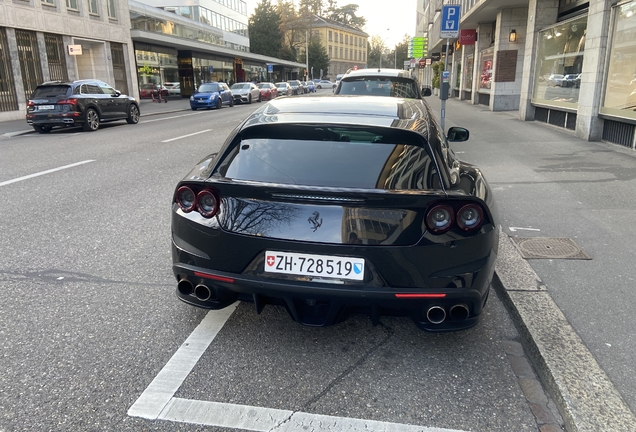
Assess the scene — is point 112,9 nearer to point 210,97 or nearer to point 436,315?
point 210,97

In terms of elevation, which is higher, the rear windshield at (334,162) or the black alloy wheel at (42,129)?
the rear windshield at (334,162)

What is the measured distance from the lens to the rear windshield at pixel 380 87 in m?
9.28

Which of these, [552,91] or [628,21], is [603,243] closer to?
[628,21]

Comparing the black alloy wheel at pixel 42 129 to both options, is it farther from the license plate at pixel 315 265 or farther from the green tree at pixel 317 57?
the green tree at pixel 317 57

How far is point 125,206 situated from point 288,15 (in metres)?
96.1

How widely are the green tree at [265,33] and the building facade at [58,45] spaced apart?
53234 mm

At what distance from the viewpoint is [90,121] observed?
54.4ft

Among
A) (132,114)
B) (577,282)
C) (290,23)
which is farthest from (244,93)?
(290,23)

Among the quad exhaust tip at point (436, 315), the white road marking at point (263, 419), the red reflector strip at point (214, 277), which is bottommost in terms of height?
the white road marking at point (263, 419)

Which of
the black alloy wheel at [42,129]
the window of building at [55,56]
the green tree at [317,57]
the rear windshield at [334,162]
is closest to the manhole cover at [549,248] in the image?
the rear windshield at [334,162]

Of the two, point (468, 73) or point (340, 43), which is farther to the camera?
point (340, 43)

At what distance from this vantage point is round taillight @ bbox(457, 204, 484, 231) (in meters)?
2.78

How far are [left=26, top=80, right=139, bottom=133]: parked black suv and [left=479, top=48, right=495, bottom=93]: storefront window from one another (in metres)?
17.4

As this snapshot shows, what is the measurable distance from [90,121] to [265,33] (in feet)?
231
